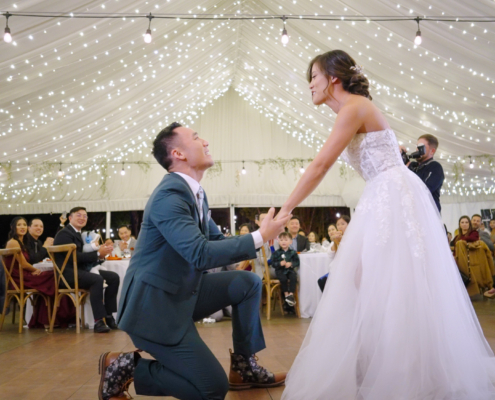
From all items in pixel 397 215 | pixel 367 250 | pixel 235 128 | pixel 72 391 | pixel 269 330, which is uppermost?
pixel 235 128

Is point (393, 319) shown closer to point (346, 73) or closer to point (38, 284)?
point (346, 73)

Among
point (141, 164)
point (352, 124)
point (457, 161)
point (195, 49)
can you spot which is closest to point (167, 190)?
point (352, 124)

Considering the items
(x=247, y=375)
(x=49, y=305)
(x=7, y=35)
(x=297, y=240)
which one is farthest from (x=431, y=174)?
(x=7, y=35)

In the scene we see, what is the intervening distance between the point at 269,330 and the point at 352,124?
2765 mm

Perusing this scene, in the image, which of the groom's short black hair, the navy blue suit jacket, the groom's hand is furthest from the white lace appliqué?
the groom's short black hair

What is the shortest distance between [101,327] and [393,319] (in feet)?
11.6

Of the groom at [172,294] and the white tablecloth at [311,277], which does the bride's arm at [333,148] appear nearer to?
the groom at [172,294]

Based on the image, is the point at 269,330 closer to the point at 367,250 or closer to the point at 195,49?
the point at 367,250

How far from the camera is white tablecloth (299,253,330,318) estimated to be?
5359 mm

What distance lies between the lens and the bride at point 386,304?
1.61 metres

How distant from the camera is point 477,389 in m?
1.60

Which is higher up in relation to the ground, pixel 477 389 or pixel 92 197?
pixel 92 197

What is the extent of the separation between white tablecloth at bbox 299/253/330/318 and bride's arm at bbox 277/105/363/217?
Result: 3.58 metres

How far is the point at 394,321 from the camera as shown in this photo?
164 centimetres
